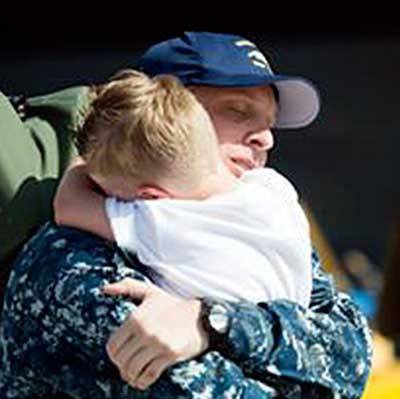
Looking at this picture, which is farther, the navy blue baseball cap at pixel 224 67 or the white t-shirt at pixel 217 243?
the navy blue baseball cap at pixel 224 67

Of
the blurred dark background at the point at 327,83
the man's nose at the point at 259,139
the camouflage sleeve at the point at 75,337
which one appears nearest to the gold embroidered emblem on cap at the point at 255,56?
the man's nose at the point at 259,139

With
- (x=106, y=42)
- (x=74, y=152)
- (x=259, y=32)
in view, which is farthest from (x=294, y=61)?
(x=74, y=152)

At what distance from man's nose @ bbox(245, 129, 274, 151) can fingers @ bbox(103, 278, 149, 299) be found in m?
0.33

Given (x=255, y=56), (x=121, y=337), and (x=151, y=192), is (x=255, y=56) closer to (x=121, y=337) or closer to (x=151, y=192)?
(x=151, y=192)

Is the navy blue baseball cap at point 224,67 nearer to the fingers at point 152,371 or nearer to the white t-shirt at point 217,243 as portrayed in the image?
the white t-shirt at point 217,243

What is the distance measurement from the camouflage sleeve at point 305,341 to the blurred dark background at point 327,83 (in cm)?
1093

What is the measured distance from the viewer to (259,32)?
1520 cm

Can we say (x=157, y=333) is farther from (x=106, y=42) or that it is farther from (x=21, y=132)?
(x=106, y=42)

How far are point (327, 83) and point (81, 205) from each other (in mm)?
12803

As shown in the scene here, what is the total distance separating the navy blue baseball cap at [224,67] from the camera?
216 centimetres

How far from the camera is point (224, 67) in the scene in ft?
7.15

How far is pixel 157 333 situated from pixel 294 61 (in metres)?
13.0

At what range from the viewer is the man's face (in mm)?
2150

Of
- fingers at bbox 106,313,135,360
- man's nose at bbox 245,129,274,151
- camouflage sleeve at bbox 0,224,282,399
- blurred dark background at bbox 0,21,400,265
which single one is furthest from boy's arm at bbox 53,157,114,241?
blurred dark background at bbox 0,21,400,265
